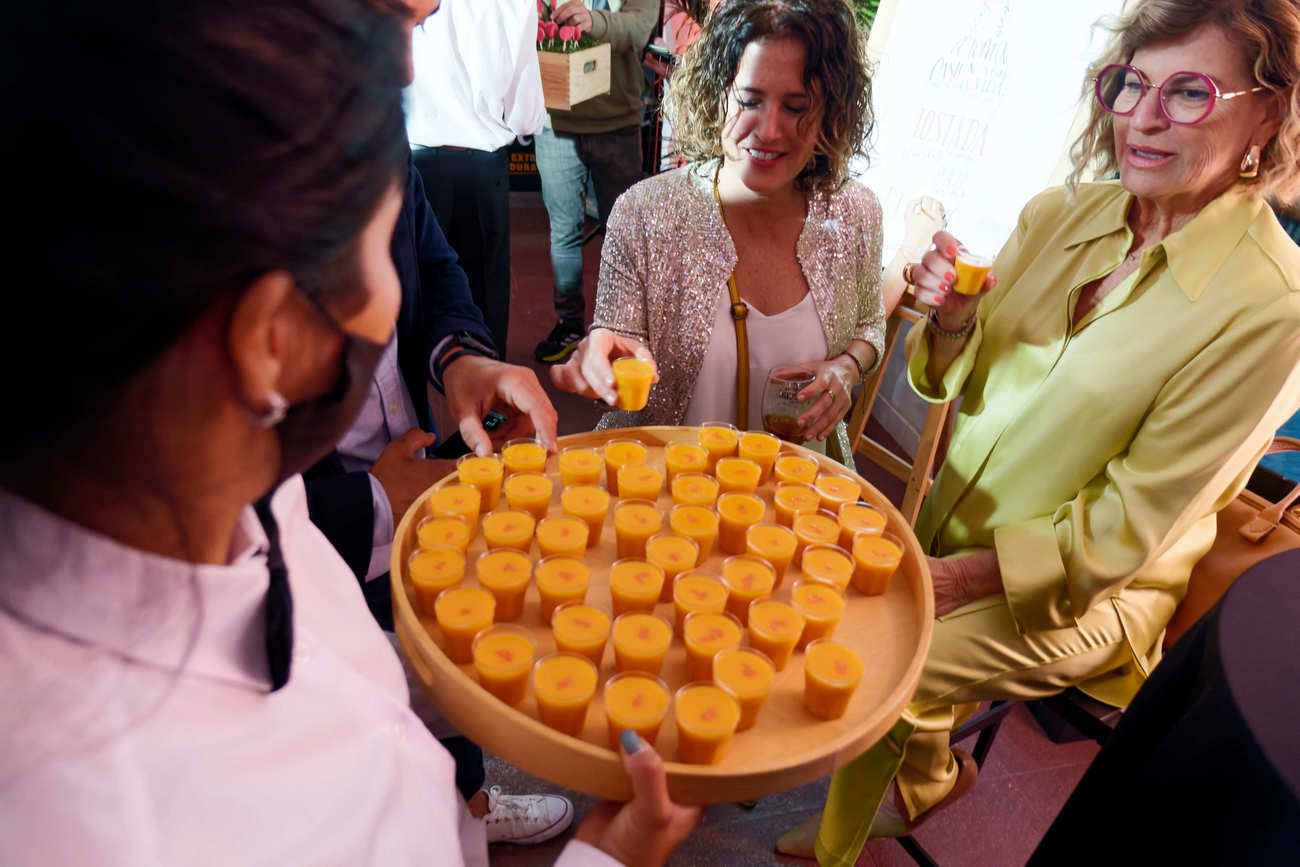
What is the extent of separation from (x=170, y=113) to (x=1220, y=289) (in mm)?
1893

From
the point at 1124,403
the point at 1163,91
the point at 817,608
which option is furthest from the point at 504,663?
the point at 1163,91

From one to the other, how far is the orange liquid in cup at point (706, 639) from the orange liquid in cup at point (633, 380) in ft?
2.13

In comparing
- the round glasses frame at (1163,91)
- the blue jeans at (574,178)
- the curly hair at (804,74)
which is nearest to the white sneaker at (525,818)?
the curly hair at (804,74)

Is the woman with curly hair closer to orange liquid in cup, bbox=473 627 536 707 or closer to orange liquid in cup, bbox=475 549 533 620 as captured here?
orange liquid in cup, bbox=475 549 533 620

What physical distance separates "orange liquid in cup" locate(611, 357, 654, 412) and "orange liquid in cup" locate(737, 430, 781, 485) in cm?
27

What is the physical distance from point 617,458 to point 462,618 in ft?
1.93

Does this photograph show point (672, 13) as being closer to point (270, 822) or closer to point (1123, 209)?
point (1123, 209)

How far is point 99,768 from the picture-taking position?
576 millimetres

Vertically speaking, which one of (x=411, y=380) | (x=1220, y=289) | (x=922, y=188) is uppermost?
(x=1220, y=289)

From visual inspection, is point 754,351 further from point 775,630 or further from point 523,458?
point 775,630

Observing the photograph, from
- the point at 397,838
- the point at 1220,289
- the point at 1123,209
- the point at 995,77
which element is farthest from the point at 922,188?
the point at 397,838

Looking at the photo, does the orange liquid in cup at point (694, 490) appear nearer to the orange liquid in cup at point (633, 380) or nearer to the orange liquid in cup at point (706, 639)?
the orange liquid in cup at point (633, 380)

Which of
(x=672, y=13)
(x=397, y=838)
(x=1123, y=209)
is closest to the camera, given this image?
(x=397, y=838)

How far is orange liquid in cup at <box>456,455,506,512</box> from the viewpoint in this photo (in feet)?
5.18
